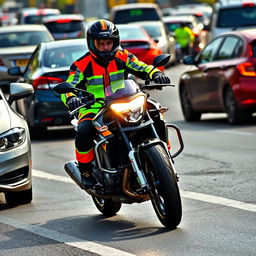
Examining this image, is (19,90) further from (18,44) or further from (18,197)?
(18,44)

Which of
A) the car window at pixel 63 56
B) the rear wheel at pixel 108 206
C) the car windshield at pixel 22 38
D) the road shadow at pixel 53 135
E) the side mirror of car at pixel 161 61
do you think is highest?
the side mirror of car at pixel 161 61

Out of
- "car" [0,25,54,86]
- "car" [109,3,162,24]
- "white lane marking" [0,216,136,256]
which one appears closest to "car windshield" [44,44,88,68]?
"white lane marking" [0,216,136,256]

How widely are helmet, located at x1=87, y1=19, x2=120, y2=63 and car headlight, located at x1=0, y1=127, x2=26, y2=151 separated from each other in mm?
1439

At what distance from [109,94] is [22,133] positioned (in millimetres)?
1466

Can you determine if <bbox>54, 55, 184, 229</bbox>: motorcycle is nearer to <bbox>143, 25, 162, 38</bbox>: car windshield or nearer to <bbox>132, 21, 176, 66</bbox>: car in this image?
<bbox>132, 21, 176, 66</bbox>: car

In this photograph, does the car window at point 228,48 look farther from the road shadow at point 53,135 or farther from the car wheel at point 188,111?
the road shadow at point 53,135

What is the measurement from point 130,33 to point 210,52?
904 cm

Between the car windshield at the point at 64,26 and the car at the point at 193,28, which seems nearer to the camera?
the car windshield at the point at 64,26

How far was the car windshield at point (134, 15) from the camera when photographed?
3906 centimetres

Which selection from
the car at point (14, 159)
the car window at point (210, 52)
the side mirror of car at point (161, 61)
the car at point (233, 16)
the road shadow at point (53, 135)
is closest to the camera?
the side mirror of car at point (161, 61)

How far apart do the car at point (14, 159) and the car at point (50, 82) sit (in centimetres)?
→ 648

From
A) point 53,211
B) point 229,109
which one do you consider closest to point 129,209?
point 53,211

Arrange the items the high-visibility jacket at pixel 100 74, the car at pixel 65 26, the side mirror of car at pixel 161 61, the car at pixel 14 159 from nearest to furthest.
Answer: the high-visibility jacket at pixel 100 74 < the side mirror of car at pixel 161 61 < the car at pixel 14 159 < the car at pixel 65 26

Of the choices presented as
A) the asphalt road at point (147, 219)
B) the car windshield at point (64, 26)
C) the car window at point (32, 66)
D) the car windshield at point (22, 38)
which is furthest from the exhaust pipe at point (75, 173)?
the car windshield at point (64, 26)
